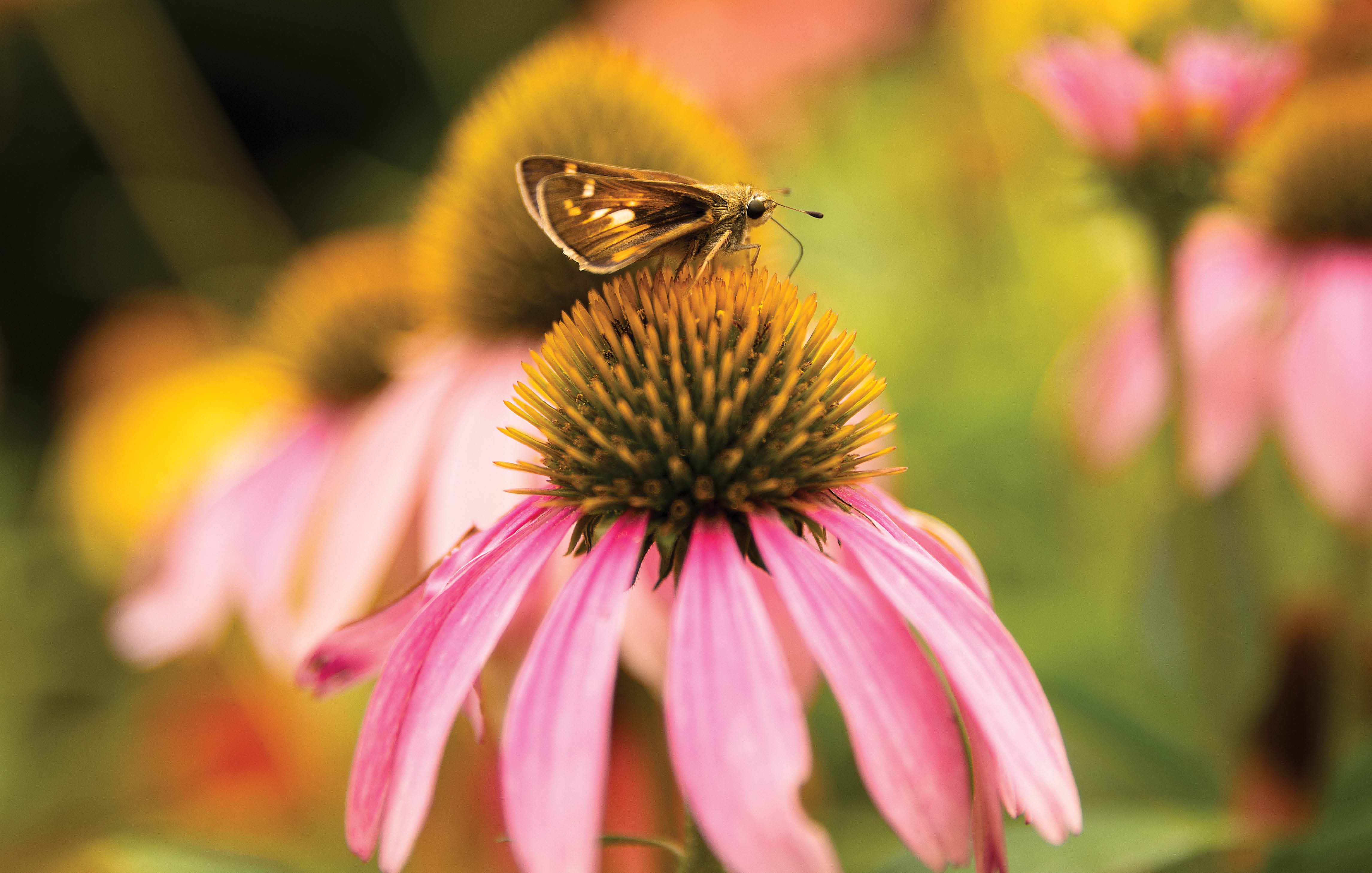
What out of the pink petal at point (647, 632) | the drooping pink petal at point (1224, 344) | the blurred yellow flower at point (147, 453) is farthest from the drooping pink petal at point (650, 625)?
the blurred yellow flower at point (147, 453)

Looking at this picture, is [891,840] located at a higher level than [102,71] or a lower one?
lower

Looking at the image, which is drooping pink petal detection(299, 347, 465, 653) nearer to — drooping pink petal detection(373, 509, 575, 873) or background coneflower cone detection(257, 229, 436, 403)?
background coneflower cone detection(257, 229, 436, 403)

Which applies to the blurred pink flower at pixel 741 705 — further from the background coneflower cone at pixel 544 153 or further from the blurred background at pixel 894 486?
the background coneflower cone at pixel 544 153

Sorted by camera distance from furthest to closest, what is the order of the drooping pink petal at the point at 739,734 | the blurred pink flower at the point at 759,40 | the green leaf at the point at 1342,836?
1. the blurred pink flower at the point at 759,40
2. the green leaf at the point at 1342,836
3. the drooping pink petal at the point at 739,734

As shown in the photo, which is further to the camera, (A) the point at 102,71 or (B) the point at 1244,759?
(A) the point at 102,71

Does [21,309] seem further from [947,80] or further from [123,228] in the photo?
[947,80]

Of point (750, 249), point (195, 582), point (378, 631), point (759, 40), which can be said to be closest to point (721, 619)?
point (378, 631)

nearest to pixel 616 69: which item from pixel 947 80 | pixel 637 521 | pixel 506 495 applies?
pixel 506 495
